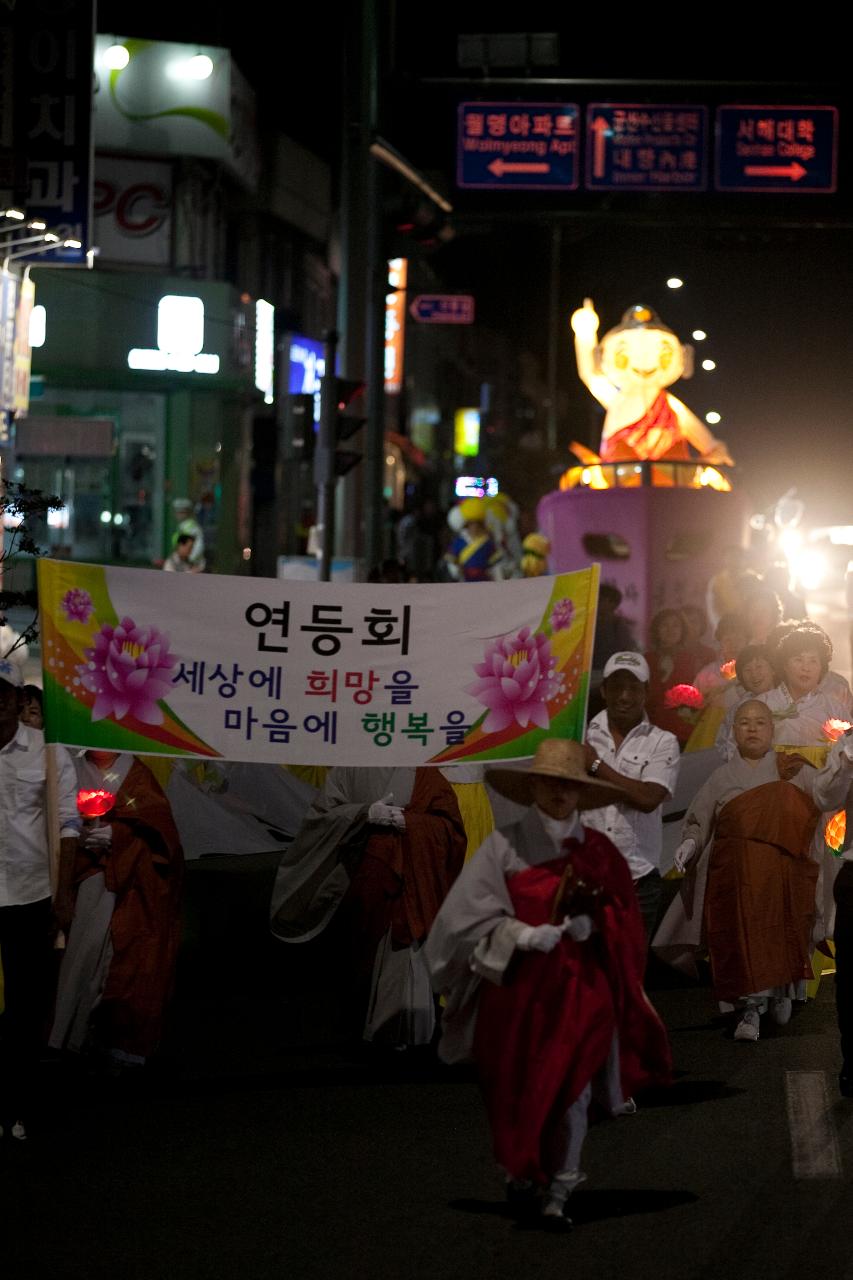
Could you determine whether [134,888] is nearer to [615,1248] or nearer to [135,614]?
[135,614]

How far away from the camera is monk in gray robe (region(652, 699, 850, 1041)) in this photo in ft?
27.3

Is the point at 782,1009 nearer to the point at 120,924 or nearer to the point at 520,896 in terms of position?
the point at 120,924

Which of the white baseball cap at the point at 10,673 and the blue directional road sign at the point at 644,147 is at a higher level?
the blue directional road sign at the point at 644,147

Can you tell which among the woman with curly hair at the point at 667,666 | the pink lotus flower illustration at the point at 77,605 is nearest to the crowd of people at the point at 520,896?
the pink lotus flower illustration at the point at 77,605

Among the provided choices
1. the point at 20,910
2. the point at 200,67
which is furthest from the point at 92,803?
the point at 200,67

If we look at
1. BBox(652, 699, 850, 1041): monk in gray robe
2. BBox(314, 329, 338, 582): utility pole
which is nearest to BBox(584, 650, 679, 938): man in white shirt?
BBox(652, 699, 850, 1041): monk in gray robe

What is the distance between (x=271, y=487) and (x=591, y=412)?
33.4 meters

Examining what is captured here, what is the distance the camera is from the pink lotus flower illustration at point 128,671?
24.6 ft

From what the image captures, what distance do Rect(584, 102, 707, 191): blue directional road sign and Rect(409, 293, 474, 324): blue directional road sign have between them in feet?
42.6

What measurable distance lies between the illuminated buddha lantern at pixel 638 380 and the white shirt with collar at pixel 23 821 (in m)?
17.0

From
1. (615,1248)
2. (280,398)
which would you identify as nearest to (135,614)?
(615,1248)

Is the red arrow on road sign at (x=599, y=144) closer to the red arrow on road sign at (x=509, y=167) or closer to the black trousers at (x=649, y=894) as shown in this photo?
the red arrow on road sign at (x=509, y=167)

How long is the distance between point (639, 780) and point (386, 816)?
1016 mm

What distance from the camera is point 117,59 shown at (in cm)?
3253
